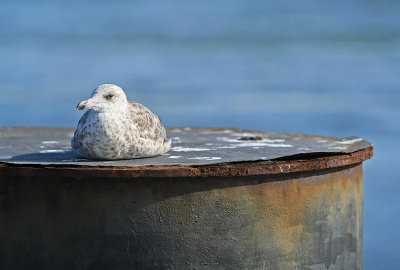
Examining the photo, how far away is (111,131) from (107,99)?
248 mm

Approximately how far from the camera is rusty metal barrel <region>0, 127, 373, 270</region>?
4.46 m

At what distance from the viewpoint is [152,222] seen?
14.7ft

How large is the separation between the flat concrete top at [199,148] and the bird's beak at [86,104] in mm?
376

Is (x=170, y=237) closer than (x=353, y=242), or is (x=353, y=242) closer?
(x=170, y=237)

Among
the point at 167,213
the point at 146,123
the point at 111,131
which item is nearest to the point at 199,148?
the point at 146,123

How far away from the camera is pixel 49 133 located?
23.9ft

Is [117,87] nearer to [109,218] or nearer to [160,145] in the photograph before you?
[160,145]

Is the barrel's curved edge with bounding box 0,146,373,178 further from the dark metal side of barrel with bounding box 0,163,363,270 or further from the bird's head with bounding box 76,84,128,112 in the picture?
the bird's head with bounding box 76,84,128,112

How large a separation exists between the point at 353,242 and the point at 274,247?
0.92 m

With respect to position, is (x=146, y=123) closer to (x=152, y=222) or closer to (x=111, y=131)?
(x=111, y=131)

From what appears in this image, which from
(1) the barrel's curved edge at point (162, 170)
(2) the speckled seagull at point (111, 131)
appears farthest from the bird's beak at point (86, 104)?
(1) the barrel's curved edge at point (162, 170)

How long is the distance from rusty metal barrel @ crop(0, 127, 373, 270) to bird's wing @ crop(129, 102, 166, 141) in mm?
376

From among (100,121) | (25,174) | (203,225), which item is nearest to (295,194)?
(203,225)

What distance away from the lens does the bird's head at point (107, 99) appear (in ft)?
16.4
